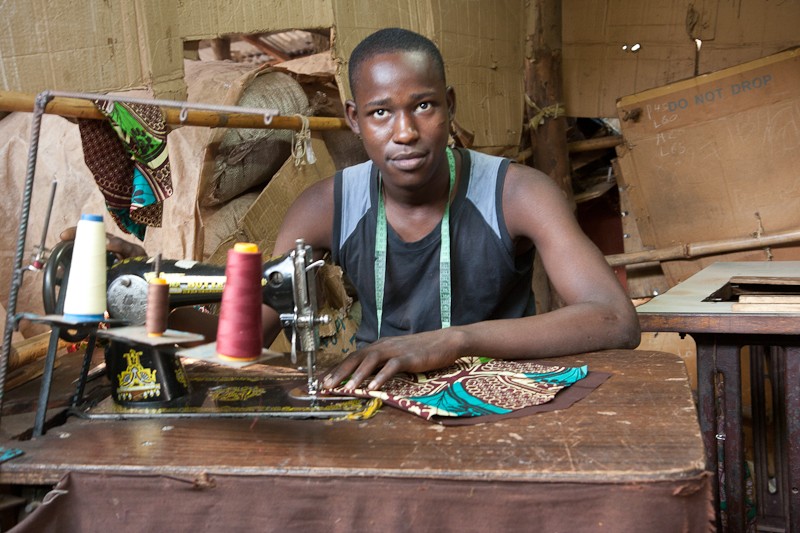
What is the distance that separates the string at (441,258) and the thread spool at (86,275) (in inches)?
35.2

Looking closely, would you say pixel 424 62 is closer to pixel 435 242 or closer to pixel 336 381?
pixel 435 242

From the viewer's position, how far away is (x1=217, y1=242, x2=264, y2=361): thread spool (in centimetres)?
111

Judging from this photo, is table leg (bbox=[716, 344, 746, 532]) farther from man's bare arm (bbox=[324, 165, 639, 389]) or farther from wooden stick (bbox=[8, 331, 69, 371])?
wooden stick (bbox=[8, 331, 69, 371])

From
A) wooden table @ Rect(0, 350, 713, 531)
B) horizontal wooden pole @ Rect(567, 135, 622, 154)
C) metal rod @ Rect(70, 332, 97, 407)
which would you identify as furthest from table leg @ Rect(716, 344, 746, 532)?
horizontal wooden pole @ Rect(567, 135, 622, 154)

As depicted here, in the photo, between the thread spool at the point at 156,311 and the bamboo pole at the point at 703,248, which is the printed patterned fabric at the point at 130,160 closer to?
the thread spool at the point at 156,311

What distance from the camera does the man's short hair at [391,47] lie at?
73.9 inches

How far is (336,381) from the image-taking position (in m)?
1.46

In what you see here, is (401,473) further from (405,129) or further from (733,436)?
(733,436)

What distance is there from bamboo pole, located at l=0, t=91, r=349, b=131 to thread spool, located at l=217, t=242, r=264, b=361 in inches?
15.6

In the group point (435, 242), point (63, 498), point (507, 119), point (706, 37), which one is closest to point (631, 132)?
point (706, 37)

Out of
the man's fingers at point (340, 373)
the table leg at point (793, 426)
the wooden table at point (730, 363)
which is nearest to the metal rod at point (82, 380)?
the man's fingers at point (340, 373)

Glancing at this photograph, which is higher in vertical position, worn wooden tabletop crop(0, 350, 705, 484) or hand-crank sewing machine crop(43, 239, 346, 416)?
hand-crank sewing machine crop(43, 239, 346, 416)

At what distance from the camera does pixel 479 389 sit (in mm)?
1442

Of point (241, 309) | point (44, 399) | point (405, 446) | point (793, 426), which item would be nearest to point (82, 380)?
point (44, 399)
